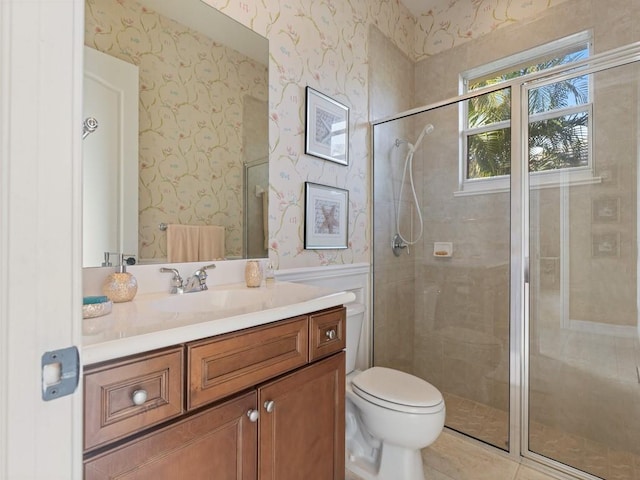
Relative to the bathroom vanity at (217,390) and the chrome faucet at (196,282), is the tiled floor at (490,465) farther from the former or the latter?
the chrome faucet at (196,282)

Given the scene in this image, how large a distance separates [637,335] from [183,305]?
214cm

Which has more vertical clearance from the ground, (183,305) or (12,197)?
(12,197)

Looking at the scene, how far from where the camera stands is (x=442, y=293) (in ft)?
7.36

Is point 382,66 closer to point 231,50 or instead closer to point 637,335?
point 231,50

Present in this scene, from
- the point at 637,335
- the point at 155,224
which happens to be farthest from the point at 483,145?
the point at 155,224

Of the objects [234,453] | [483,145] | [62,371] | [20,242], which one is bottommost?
[234,453]

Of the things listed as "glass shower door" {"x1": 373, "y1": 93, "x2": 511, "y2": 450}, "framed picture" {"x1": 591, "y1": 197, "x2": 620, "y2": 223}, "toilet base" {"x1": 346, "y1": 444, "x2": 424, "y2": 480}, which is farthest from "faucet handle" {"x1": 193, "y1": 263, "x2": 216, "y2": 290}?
"framed picture" {"x1": 591, "y1": 197, "x2": 620, "y2": 223}

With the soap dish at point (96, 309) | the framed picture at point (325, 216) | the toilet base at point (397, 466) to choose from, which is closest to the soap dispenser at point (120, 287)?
the soap dish at point (96, 309)

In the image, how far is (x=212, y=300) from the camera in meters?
1.20

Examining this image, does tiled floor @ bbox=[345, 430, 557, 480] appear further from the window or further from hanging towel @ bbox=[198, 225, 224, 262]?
the window

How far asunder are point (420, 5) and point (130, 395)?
3.10 m

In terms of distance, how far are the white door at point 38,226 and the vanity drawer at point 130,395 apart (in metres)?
0.18

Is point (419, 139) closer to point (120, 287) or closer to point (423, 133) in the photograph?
point (423, 133)

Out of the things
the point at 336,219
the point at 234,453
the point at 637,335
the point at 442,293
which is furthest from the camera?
the point at 442,293
